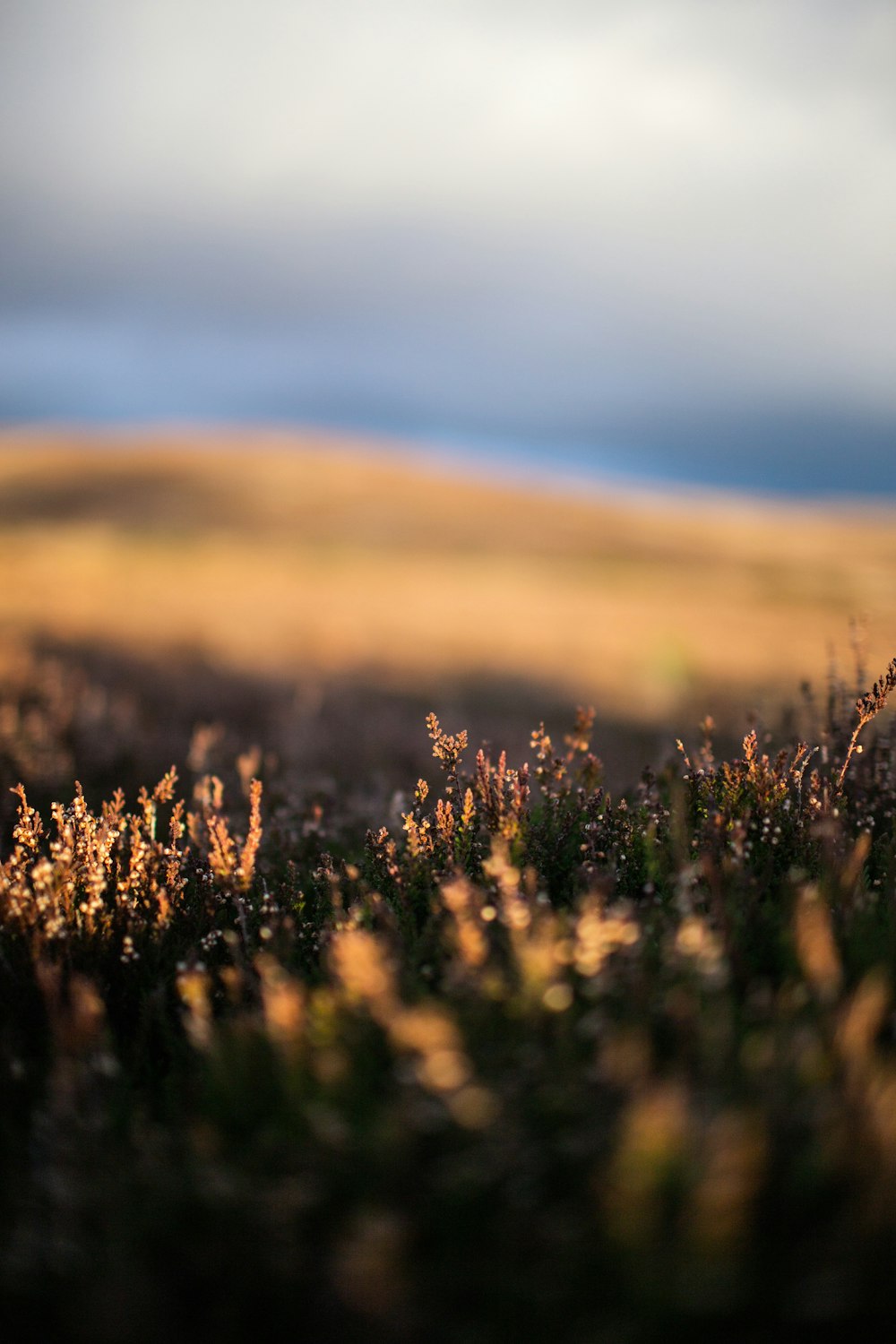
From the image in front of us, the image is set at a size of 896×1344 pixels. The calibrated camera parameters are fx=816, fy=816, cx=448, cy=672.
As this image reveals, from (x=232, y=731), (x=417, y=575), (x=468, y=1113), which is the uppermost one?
(x=417, y=575)

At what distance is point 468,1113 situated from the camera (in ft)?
5.50

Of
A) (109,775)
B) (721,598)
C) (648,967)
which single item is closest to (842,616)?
(721,598)

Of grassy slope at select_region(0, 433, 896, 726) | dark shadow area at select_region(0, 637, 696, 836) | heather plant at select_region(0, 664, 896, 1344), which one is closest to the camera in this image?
heather plant at select_region(0, 664, 896, 1344)

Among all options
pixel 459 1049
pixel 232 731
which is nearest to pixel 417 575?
pixel 232 731

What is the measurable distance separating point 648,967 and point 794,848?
4.08 feet

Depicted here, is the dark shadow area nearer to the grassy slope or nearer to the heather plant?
the heather plant

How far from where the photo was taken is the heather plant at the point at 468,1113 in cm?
150

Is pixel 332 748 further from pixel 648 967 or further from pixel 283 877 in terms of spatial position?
pixel 648 967

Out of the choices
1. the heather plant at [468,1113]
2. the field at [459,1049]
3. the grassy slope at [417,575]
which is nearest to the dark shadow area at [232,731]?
the field at [459,1049]

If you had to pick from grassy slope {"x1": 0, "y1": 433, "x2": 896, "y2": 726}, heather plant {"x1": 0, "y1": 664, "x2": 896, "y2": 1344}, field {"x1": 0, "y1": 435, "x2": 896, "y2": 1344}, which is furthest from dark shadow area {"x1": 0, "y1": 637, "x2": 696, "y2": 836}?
grassy slope {"x1": 0, "y1": 433, "x2": 896, "y2": 726}

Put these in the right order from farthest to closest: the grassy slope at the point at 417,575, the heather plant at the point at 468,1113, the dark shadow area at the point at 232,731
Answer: the grassy slope at the point at 417,575
the dark shadow area at the point at 232,731
the heather plant at the point at 468,1113

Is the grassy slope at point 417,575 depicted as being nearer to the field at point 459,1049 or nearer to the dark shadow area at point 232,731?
the dark shadow area at point 232,731

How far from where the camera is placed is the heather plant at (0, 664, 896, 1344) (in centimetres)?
150

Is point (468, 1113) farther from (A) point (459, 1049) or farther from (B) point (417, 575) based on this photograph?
(B) point (417, 575)
